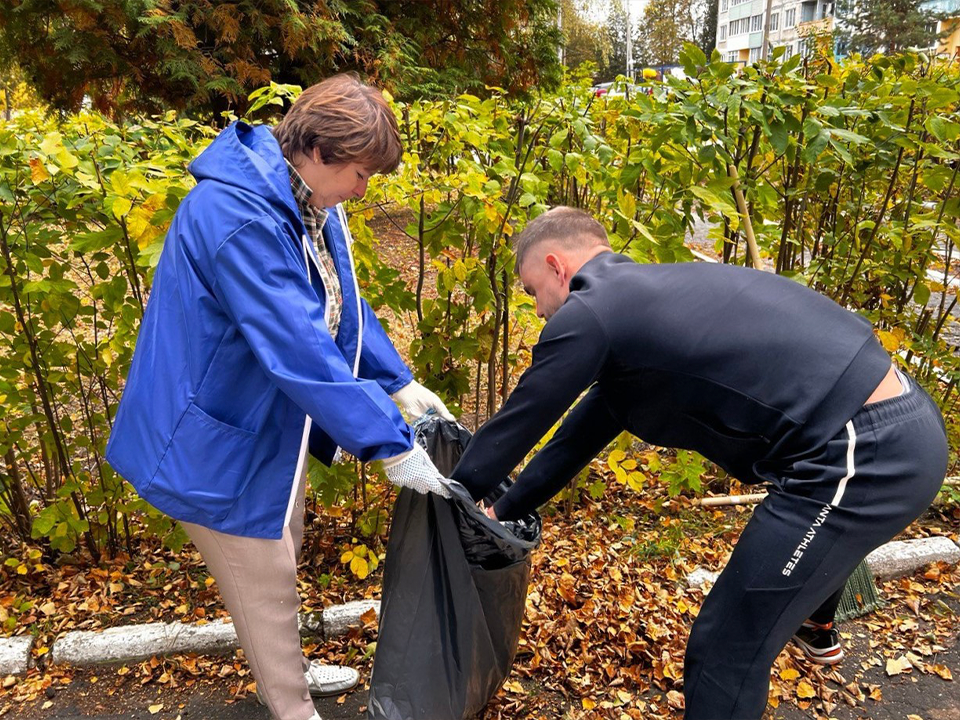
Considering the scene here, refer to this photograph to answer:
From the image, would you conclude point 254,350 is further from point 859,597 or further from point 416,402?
point 859,597

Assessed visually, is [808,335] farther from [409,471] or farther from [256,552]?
[256,552]

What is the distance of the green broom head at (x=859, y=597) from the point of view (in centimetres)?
286

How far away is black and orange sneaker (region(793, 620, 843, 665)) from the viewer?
2549 millimetres

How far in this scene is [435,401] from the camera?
235 cm

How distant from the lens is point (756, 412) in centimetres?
165

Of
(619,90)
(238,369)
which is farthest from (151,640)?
(619,90)

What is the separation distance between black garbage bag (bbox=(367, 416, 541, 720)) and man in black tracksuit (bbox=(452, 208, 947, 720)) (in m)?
0.31

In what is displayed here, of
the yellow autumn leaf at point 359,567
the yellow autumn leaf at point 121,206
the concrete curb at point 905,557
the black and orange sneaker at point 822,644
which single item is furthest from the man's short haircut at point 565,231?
the concrete curb at point 905,557

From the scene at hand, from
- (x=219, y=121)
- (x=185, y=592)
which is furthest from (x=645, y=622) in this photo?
(x=219, y=121)

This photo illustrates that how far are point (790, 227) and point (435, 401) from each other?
1.97 metres

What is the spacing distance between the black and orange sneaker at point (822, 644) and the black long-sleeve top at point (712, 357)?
111 centimetres

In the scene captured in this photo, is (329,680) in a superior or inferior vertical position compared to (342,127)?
inferior

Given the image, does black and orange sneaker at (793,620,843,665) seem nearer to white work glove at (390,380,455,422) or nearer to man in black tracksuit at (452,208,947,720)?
man in black tracksuit at (452,208,947,720)

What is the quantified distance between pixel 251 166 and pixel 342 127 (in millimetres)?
222
